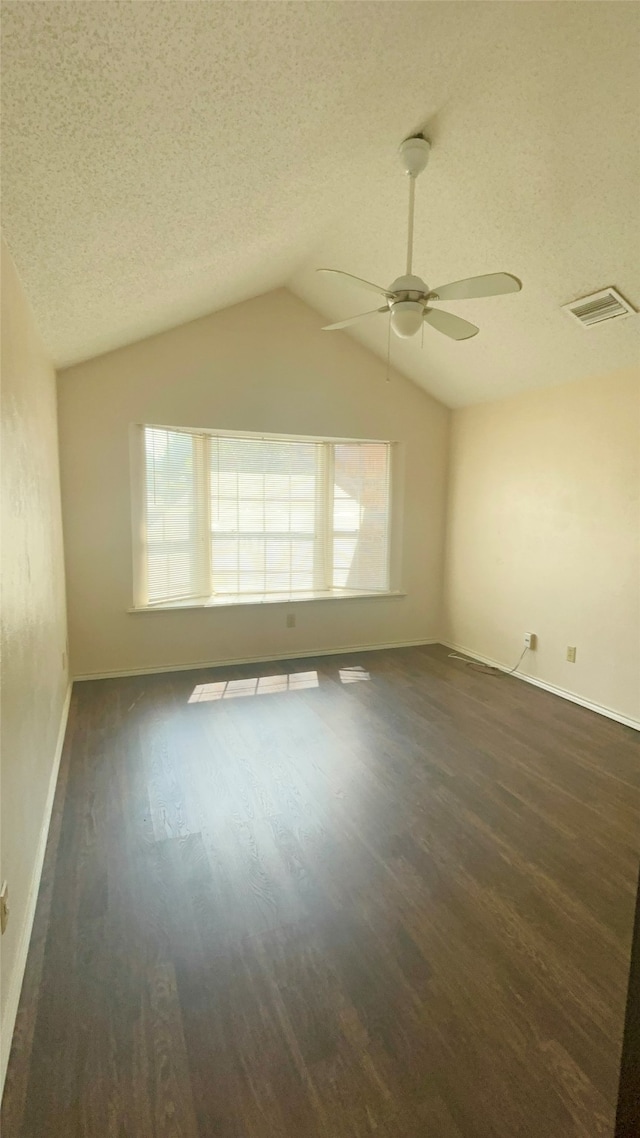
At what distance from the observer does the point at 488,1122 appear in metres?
1.16

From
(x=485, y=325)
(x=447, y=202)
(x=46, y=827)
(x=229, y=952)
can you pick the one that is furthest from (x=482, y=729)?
(x=447, y=202)

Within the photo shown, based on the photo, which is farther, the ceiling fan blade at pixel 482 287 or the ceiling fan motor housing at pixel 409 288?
the ceiling fan motor housing at pixel 409 288

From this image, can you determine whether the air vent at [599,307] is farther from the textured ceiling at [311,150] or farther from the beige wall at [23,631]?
the beige wall at [23,631]

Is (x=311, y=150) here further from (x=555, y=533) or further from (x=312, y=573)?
(x=312, y=573)

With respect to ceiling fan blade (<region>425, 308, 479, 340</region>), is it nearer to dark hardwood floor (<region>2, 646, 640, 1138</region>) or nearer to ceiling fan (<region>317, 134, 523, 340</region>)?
ceiling fan (<region>317, 134, 523, 340</region>)

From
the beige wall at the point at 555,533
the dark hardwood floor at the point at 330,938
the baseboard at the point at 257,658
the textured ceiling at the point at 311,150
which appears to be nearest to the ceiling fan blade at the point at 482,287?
the textured ceiling at the point at 311,150

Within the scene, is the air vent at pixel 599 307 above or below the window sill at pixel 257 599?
above

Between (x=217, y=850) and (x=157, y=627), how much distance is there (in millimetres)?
2334

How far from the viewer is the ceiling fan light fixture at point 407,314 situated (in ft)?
7.02

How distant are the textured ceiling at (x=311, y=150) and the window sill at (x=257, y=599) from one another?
1.99m

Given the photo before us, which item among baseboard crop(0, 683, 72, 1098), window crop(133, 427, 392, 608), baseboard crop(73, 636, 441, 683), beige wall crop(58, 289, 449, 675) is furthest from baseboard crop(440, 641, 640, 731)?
baseboard crop(0, 683, 72, 1098)

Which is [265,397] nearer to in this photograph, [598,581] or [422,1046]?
[598,581]

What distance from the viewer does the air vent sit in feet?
8.81

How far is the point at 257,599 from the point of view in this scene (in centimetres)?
453
